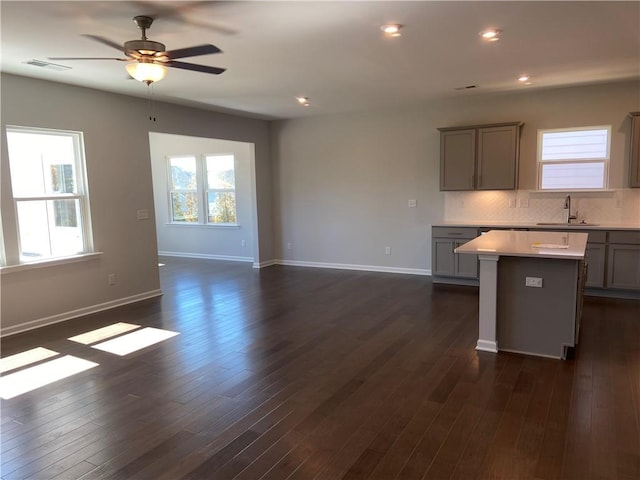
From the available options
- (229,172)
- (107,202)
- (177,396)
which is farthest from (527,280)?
(229,172)

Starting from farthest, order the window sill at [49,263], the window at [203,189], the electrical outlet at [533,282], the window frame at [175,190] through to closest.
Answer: the window frame at [175,190]
the window at [203,189]
the window sill at [49,263]
the electrical outlet at [533,282]

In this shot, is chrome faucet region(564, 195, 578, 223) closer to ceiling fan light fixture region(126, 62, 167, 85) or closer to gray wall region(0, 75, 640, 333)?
gray wall region(0, 75, 640, 333)

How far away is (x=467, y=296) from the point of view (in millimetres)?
5582

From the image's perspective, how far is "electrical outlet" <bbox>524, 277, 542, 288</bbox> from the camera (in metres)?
3.59

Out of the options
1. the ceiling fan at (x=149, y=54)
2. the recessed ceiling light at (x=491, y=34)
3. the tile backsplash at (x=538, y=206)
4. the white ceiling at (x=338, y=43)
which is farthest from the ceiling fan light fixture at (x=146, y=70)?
the tile backsplash at (x=538, y=206)

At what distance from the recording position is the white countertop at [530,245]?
346 cm

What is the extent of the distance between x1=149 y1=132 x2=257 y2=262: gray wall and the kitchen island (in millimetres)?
5072

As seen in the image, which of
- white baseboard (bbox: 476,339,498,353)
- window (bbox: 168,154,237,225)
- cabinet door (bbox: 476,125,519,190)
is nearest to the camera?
white baseboard (bbox: 476,339,498,353)

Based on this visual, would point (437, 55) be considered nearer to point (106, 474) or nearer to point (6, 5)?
point (6, 5)

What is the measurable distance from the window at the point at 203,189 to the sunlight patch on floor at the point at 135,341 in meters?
4.48

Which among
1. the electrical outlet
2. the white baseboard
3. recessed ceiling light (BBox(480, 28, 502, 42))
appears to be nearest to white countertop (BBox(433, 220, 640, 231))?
the electrical outlet

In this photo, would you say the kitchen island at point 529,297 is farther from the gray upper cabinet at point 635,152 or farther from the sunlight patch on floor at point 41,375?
the sunlight patch on floor at point 41,375

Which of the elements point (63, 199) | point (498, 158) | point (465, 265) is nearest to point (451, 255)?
point (465, 265)

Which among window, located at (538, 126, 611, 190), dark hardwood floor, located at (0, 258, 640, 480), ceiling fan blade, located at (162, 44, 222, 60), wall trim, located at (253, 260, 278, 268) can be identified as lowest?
dark hardwood floor, located at (0, 258, 640, 480)
